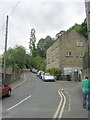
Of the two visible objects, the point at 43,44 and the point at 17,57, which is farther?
the point at 43,44

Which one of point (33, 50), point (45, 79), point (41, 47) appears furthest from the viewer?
point (41, 47)

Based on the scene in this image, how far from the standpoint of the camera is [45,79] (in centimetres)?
4691

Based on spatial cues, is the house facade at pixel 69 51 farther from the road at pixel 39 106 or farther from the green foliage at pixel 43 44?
the green foliage at pixel 43 44

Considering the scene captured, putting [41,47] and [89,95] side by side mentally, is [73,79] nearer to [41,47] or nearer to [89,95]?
[89,95]

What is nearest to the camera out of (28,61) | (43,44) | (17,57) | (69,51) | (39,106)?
(39,106)

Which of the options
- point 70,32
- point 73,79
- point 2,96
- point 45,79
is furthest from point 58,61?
point 2,96

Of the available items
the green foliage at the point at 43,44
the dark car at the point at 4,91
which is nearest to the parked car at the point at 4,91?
the dark car at the point at 4,91

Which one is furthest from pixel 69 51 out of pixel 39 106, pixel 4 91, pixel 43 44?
pixel 43 44

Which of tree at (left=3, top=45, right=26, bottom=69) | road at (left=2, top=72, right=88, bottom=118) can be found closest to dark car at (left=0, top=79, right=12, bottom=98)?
road at (left=2, top=72, right=88, bottom=118)

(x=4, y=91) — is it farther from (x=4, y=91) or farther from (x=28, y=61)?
(x=28, y=61)

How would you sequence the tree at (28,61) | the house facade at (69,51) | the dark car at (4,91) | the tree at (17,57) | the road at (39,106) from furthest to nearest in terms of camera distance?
the tree at (28,61) → the tree at (17,57) → the house facade at (69,51) → the dark car at (4,91) → the road at (39,106)

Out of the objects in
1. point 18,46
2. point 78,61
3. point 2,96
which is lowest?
point 2,96

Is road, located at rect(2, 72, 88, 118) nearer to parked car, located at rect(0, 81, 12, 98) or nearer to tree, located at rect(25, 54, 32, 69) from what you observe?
parked car, located at rect(0, 81, 12, 98)

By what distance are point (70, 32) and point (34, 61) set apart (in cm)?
4773
